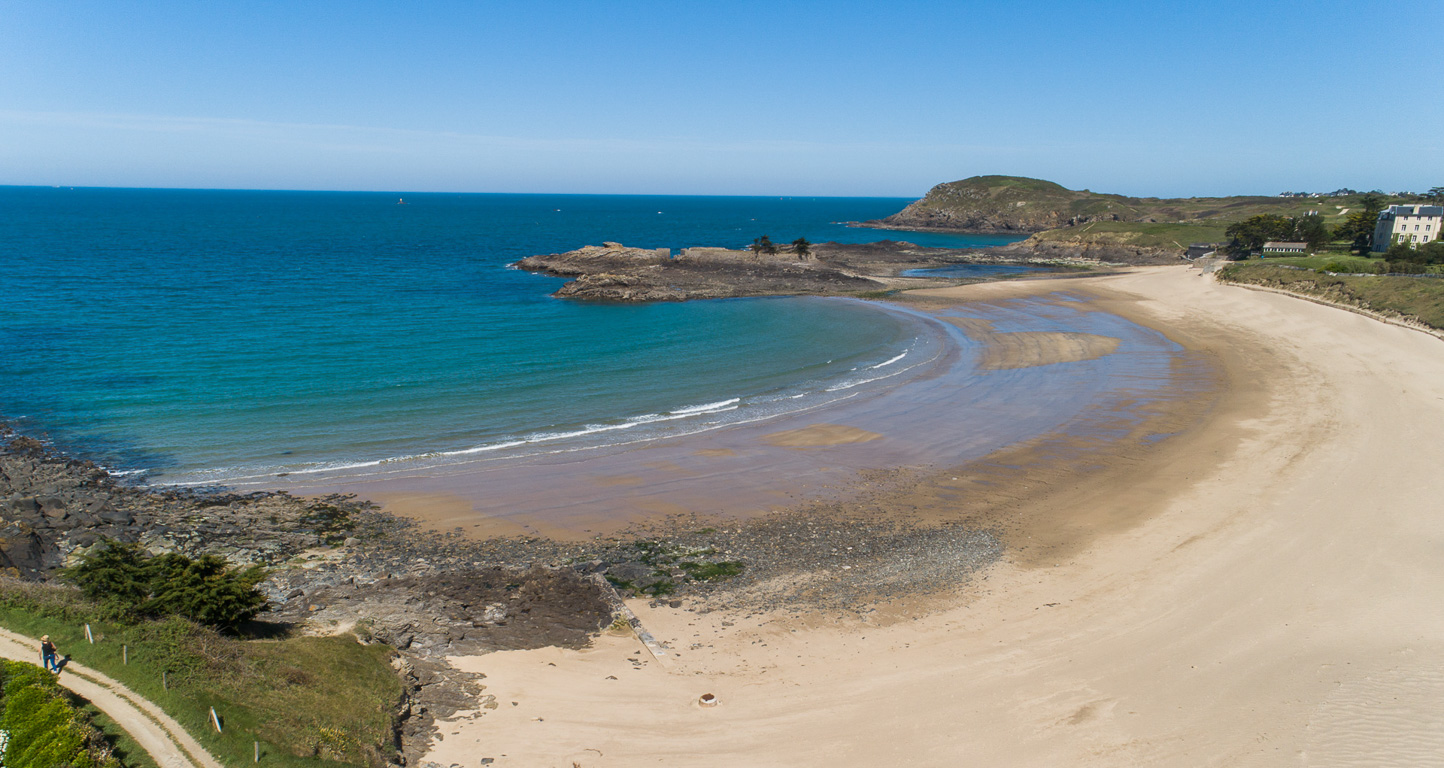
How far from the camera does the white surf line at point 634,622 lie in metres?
14.6

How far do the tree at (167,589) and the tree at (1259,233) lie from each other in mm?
99145

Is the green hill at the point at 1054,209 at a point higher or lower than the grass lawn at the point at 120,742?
higher

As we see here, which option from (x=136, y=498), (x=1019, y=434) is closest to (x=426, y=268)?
→ (x=136, y=498)

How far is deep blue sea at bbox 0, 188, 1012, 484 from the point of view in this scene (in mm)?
27203

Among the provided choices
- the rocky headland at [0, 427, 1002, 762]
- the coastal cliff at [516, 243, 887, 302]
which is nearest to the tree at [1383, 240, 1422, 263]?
the coastal cliff at [516, 243, 887, 302]

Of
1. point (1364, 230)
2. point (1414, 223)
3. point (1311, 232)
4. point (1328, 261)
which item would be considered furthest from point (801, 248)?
point (1414, 223)

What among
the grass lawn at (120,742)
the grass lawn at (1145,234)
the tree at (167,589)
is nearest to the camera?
the grass lawn at (120,742)

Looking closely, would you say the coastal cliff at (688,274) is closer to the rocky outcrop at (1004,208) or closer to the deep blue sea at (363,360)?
the deep blue sea at (363,360)

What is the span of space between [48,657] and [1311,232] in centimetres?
10248

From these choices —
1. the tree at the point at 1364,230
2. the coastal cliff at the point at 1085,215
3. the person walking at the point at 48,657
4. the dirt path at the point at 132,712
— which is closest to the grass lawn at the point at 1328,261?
the tree at the point at 1364,230

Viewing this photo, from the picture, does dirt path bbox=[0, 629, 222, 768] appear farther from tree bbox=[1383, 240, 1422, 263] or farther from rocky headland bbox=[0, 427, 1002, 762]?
tree bbox=[1383, 240, 1422, 263]

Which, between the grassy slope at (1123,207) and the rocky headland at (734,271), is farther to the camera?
the grassy slope at (1123,207)

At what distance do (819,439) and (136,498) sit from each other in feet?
70.5

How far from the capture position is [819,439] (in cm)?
2828
